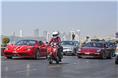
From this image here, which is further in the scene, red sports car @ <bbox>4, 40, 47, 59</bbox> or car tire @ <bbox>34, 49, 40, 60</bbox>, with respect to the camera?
car tire @ <bbox>34, 49, 40, 60</bbox>

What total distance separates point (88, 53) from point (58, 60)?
769cm

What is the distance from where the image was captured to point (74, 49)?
122 feet

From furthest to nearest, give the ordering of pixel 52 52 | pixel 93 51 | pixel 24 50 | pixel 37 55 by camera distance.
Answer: pixel 93 51 → pixel 37 55 → pixel 24 50 → pixel 52 52

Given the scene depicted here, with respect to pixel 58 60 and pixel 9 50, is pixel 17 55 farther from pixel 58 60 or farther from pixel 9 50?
pixel 58 60

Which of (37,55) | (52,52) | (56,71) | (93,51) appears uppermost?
(52,52)

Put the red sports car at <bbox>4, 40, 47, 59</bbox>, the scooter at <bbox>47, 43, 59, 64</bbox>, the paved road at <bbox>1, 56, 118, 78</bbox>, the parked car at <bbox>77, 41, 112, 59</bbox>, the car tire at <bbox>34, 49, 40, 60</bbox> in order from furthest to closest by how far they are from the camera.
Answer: the parked car at <bbox>77, 41, 112, 59</bbox> → the car tire at <bbox>34, 49, 40, 60</bbox> → the red sports car at <bbox>4, 40, 47, 59</bbox> → the scooter at <bbox>47, 43, 59, 64</bbox> → the paved road at <bbox>1, 56, 118, 78</bbox>

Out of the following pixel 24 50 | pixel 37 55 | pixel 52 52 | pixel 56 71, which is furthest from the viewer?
pixel 37 55

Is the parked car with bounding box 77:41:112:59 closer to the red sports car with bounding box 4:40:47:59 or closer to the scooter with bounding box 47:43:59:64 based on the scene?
the red sports car with bounding box 4:40:47:59

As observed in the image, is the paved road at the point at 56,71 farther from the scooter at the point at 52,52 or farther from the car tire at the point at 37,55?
the car tire at the point at 37,55

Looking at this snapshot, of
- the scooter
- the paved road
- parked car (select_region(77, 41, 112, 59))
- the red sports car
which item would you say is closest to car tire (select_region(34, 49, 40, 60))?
the red sports car

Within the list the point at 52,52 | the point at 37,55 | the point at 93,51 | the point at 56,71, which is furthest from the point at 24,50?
the point at 56,71

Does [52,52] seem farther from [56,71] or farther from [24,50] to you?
[56,71]

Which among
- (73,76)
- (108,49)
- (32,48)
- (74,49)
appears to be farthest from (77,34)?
(73,76)

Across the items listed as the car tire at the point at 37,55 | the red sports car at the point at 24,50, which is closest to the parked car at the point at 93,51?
the red sports car at the point at 24,50
